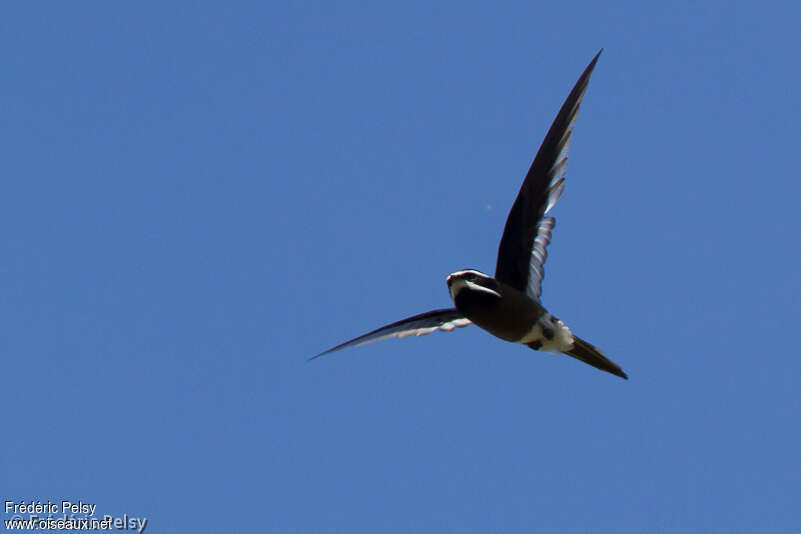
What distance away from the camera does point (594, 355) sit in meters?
12.5

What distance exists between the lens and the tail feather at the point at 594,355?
40.8ft

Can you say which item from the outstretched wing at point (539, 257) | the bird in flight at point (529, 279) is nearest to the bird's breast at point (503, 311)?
the bird in flight at point (529, 279)

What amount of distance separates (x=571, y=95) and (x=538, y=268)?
1941 mm

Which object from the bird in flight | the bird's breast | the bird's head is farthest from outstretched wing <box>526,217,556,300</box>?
the bird's head

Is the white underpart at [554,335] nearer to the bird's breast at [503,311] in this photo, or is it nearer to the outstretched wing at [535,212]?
the bird's breast at [503,311]

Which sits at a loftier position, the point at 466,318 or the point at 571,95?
the point at 571,95

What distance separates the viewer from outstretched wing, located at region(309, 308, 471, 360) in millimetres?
12789

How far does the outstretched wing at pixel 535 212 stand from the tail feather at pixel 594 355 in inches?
27.3

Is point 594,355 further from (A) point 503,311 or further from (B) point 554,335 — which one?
(A) point 503,311

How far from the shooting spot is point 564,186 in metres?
12.1

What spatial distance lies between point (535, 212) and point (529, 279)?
2.45ft

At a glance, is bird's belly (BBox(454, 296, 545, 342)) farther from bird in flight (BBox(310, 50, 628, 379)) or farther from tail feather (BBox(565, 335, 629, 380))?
tail feather (BBox(565, 335, 629, 380))

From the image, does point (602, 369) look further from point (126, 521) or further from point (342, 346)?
point (126, 521)

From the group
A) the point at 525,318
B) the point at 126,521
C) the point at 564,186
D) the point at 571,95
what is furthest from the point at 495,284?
the point at 126,521
